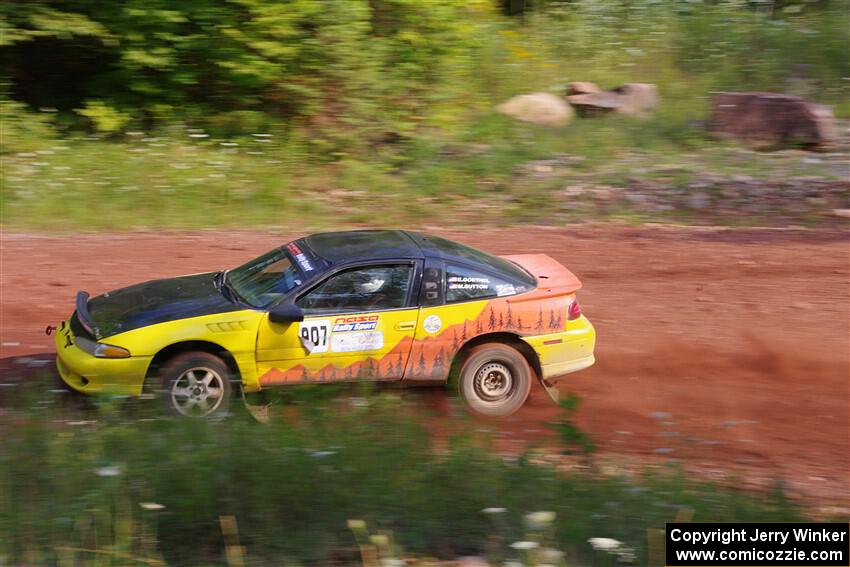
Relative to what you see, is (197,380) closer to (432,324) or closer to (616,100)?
Answer: (432,324)

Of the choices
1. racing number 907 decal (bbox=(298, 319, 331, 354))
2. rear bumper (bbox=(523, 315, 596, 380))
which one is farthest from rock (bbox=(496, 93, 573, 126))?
racing number 907 decal (bbox=(298, 319, 331, 354))

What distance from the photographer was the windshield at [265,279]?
709 centimetres

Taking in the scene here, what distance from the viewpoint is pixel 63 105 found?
15.5 metres

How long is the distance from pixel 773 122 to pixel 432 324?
10268mm

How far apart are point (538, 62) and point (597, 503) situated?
1462 centimetres

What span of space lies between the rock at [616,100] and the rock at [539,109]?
12.3 inches

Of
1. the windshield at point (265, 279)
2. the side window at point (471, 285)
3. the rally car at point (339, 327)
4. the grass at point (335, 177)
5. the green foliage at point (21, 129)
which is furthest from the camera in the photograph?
the green foliage at point (21, 129)

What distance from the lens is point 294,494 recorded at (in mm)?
4379

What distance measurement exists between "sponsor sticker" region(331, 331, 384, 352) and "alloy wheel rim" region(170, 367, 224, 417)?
875mm

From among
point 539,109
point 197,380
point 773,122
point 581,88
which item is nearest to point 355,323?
point 197,380

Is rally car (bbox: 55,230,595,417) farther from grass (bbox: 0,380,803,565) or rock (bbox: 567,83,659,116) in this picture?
rock (bbox: 567,83,659,116)

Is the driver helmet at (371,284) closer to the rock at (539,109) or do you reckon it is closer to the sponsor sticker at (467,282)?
the sponsor sticker at (467,282)

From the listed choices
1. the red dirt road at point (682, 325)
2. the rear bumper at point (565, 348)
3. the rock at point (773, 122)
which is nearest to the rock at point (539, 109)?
the rock at point (773, 122)

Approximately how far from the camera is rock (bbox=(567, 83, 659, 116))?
16.4 meters
